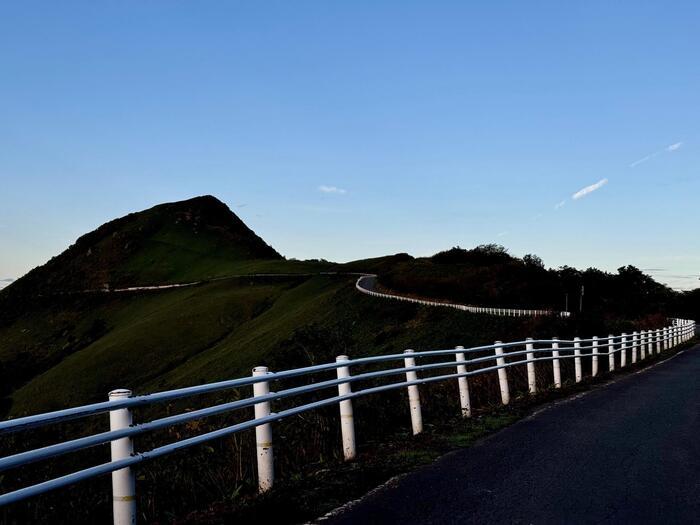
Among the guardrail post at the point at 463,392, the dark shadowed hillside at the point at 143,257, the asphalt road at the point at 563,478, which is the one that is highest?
the dark shadowed hillside at the point at 143,257

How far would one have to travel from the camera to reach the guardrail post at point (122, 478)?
540cm

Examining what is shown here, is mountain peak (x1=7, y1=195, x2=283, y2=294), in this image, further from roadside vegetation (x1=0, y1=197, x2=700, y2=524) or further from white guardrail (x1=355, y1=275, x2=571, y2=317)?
white guardrail (x1=355, y1=275, x2=571, y2=317)

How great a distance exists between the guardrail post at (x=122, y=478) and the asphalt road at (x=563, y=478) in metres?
1.56

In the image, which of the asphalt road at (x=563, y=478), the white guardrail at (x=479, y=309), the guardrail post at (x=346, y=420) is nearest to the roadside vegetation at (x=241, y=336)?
the guardrail post at (x=346, y=420)

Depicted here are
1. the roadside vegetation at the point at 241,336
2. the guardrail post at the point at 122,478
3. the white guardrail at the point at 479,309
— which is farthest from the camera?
the white guardrail at the point at 479,309

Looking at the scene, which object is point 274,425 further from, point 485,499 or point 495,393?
point 495,393

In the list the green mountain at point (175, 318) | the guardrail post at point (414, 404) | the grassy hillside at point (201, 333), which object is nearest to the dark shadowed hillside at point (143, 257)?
the green mountain at point (175, 318)

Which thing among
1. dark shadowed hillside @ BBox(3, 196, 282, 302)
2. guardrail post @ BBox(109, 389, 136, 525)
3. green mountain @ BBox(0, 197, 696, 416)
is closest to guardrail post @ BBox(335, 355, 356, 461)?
guardrail post @ BBox(109, 389, 136, 525)

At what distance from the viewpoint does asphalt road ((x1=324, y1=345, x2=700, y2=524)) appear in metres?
6.10

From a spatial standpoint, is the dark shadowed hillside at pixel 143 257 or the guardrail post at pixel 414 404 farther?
the dark shadowed hillside at pixel 143 257

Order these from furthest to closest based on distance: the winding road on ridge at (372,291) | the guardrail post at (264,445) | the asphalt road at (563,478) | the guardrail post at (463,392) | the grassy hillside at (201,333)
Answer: the grassy hillside at (201,333), the winding road on ridge at (372,291), the guardrail post at (463,392), the guardrail post at (264,445), the asphalt road at (563,478)

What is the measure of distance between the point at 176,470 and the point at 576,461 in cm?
421

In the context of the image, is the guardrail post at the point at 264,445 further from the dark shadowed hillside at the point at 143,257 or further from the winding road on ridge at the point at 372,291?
the dark shadowed hillside at the point at 143,257

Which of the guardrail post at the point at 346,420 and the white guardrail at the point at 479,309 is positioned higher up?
the white guardrail at the point at 479,309
